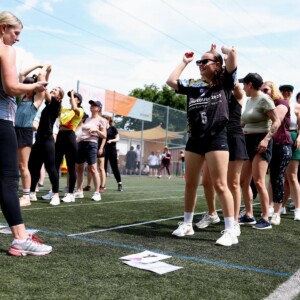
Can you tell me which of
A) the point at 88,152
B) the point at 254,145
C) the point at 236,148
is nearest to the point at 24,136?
the point at 88,152

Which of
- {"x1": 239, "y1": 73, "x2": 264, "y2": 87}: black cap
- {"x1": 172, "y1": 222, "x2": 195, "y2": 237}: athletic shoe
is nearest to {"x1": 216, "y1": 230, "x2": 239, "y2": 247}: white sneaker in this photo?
{"x1": 172, "y1": 222, "x2": 195, "y2": 237}: athletic shoe

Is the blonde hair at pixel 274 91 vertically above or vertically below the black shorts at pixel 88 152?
above

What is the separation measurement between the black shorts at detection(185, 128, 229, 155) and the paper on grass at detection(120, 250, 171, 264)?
1246mm

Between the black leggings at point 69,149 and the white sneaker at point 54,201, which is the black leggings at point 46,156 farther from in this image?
the black leggings at point 69,149

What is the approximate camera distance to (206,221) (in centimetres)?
562

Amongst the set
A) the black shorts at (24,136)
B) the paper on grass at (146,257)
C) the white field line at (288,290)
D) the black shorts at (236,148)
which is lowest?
the white field line at (288,290)

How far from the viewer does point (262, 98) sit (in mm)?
5422

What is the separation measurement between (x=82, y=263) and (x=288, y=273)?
153cm

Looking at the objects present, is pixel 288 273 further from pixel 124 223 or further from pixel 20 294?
pixel 124 223

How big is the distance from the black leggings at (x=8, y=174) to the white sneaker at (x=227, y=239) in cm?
191

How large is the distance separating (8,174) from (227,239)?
2.14 meters

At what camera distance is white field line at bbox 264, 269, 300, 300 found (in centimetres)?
269

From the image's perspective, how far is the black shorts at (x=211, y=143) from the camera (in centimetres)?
436

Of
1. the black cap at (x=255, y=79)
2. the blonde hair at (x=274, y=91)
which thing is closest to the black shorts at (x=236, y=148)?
the black cap at (x=255, y=79)
